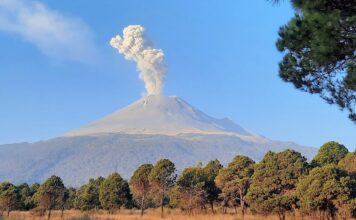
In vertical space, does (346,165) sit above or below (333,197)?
above

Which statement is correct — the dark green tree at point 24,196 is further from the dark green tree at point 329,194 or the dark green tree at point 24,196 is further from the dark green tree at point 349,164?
the dark green tree at point 349,164

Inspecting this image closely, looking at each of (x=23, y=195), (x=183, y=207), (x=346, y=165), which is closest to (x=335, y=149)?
(x=346, y=165)

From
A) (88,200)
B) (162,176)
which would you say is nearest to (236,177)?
(162,176)

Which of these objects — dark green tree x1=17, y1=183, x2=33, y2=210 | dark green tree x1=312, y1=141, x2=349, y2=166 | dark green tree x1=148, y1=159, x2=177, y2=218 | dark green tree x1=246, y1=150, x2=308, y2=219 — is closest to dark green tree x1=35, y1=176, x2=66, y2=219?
dark green tree x1=17, y1=183, x2=33, y2=210

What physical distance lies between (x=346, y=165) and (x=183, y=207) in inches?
589

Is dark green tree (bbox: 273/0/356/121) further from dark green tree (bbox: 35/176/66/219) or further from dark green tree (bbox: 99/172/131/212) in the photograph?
dark green tree (bbox: 99/172/131/212)

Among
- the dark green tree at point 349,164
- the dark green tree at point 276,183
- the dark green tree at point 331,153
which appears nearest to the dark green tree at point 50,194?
the dark green tree at point 276,183

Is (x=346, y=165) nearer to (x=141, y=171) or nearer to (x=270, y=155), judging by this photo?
(x=270, y=155)

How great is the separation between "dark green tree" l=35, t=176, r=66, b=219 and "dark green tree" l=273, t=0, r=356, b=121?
33.2 m

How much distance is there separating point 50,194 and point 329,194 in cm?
2521

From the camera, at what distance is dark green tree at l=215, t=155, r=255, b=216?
134ft

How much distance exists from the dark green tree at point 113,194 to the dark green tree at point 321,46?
121 ft

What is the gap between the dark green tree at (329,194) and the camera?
28.6m

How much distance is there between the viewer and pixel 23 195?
176 feet
